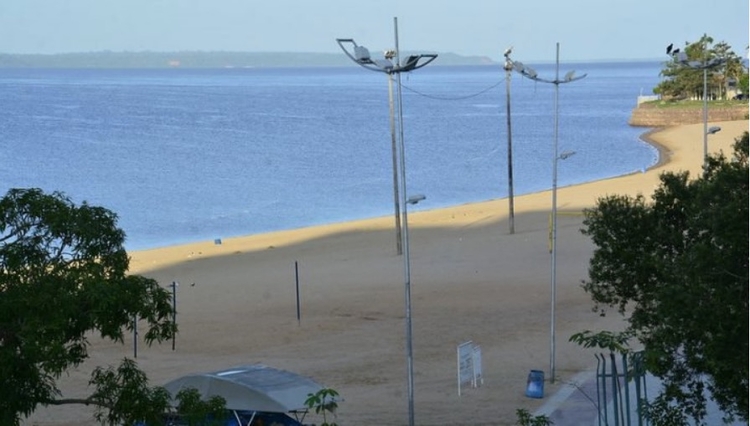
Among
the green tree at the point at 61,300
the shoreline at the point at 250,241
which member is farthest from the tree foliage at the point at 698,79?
the green tree at the point at 61,300

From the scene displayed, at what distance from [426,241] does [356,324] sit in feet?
44.7

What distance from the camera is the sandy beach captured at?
19.3m

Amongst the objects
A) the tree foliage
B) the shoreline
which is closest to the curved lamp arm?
the shoreline

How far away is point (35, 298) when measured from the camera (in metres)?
9.32

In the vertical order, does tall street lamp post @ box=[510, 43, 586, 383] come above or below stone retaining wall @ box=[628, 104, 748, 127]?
above

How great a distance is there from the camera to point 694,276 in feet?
38.2

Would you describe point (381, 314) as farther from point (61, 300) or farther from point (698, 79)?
point (698, 79)

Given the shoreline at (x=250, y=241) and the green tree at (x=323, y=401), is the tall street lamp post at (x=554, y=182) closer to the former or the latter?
the green tree at (x=323, y=401)

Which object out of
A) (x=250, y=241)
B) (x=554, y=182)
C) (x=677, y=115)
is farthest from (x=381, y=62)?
(x=677, y=115)

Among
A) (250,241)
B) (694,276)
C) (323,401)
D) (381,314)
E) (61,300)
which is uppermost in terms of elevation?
(61,300)

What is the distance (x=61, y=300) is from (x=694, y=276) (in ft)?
19.2

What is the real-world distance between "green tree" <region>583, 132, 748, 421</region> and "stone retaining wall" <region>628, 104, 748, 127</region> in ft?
214

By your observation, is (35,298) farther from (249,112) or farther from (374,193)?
(249,112)

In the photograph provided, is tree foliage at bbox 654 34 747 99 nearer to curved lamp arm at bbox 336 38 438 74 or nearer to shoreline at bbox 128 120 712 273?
shoreline at bbox 128 120 712 273
